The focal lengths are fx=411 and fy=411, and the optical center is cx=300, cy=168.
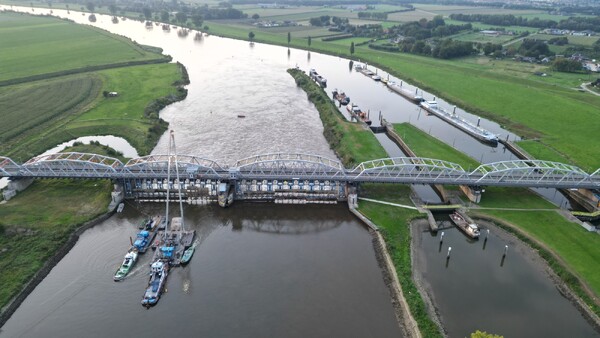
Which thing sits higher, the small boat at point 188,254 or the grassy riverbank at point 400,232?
the grassy riverbank at point 400,232

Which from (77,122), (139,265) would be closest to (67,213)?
(139,265)

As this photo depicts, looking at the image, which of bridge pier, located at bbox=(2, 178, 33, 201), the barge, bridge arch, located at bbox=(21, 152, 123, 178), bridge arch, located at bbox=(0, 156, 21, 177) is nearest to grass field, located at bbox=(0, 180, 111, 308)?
bridge pier, located at bbox=(2, 178, 33, 201)

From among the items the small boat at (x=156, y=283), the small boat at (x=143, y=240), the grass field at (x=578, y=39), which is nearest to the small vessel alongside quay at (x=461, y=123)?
the small boat at (x=143, y=240)

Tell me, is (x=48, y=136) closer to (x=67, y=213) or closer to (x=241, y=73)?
(x=67, y=213)

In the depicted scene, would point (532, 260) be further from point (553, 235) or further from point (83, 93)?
point (83, 93)

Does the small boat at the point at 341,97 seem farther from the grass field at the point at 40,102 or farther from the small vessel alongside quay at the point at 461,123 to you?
the grass field at the point at 40,102

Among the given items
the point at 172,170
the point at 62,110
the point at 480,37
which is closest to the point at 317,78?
the point at 62,110
